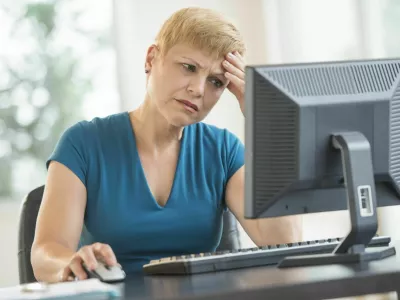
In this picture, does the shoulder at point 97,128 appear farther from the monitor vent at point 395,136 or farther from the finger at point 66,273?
the monitor vent at point 395,136

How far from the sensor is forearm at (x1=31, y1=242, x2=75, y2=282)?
194 cm

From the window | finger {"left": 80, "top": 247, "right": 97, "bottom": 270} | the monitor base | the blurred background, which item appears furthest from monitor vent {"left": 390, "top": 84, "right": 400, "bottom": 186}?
the window

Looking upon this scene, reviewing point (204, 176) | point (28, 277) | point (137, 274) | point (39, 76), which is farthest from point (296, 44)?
point (137, 274)

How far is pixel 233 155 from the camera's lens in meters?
2.35

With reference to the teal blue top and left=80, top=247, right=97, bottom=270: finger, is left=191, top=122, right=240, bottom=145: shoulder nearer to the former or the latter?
the teal blue top

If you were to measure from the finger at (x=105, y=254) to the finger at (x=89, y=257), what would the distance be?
14mm

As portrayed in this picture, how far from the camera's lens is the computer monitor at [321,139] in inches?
63.4

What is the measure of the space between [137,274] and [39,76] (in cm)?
238

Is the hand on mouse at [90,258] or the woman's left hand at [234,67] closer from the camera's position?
the hand on mouse at [90,258]

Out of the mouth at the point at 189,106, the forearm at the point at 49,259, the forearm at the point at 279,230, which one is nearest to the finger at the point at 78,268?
the forearm at the point at 49,259

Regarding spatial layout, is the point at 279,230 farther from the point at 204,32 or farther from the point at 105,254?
the point at 105,254

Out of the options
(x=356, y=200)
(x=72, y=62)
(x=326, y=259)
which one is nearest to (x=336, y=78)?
(x=356, y=200)

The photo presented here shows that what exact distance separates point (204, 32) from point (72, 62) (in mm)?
2026

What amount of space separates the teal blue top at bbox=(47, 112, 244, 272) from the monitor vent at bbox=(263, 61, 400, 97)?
26.6 inches
